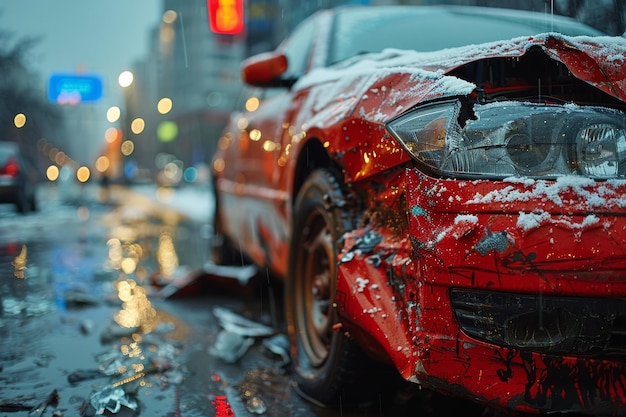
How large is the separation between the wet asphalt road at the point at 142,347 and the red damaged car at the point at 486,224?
1.43 ft

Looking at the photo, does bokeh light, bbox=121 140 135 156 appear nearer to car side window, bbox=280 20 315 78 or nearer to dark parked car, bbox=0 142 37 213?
dark parked car, bbox=0 142 37 213

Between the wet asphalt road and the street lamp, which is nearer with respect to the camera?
the wet asphalt road

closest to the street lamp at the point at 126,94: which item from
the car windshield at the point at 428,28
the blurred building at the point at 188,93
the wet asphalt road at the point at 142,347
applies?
the blurred building at the point at 188,93

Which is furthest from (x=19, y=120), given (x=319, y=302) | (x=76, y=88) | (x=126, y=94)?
(x=319, y=302)

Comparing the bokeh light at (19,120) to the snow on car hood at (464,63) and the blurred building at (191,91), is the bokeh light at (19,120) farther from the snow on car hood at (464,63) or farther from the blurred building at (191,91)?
the blurred building at (191,91)

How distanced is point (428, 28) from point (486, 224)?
6.48ft

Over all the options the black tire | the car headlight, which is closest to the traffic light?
the black tire

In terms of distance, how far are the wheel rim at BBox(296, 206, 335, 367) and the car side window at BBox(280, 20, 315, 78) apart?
1276 mm

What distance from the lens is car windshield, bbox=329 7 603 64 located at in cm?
340

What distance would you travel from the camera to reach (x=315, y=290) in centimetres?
294

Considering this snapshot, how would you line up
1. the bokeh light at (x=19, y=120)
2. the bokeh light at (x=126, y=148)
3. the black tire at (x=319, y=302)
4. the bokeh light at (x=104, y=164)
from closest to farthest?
the black tire at (x=319, y=302) → the bokeh light at (x=19, y=120) → the bokeh light at (x=104, y=164) → the bokeh light at (x=126, y=148)

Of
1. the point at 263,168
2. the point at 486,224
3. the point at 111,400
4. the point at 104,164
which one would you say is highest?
the point at 486,224

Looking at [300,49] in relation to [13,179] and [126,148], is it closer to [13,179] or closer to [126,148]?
[13,179]

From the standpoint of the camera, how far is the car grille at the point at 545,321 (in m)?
1.82
